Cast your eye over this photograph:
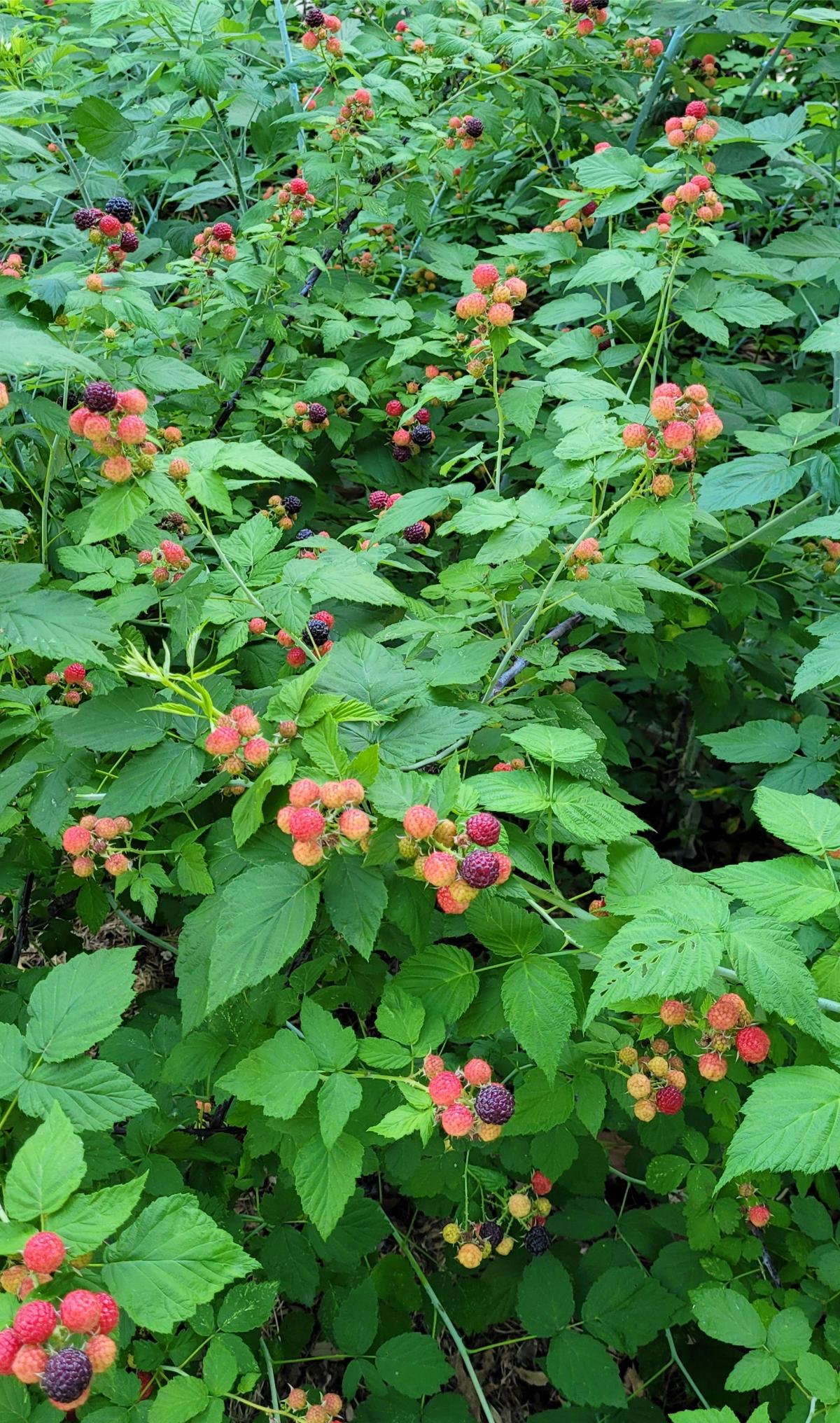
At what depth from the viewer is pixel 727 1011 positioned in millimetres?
1267

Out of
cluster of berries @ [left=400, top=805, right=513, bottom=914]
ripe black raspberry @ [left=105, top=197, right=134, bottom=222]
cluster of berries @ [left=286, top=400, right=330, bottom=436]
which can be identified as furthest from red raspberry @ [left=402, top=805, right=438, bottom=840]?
cluster of berries @ [left=286, top=400, right=330, bottom=436]

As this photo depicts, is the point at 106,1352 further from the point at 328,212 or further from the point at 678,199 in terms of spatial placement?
the point at 328,212

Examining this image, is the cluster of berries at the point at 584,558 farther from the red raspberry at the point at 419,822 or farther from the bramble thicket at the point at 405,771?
the red raspberry at the point at 419,822

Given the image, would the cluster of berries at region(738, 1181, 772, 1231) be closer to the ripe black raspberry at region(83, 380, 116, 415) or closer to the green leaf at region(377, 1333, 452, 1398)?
the green leaf at region(377, 1333, 452, 1398)

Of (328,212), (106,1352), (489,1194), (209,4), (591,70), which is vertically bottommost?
(489,1194)

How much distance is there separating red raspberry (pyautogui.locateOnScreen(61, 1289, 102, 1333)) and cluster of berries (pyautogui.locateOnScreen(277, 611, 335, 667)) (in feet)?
3.23

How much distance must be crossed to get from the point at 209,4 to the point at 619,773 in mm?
3113

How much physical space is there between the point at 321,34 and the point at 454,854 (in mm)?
2865

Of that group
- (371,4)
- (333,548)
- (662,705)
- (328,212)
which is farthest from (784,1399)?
(371,4)

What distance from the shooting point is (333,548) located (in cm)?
196

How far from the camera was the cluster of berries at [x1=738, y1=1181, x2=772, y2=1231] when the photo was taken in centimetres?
178

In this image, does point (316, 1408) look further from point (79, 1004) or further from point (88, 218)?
point (88, 218)

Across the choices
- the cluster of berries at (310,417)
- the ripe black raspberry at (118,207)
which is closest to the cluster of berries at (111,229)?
the ripe black raspberry at (118,207)

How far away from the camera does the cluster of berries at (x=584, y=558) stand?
71.6 inches
